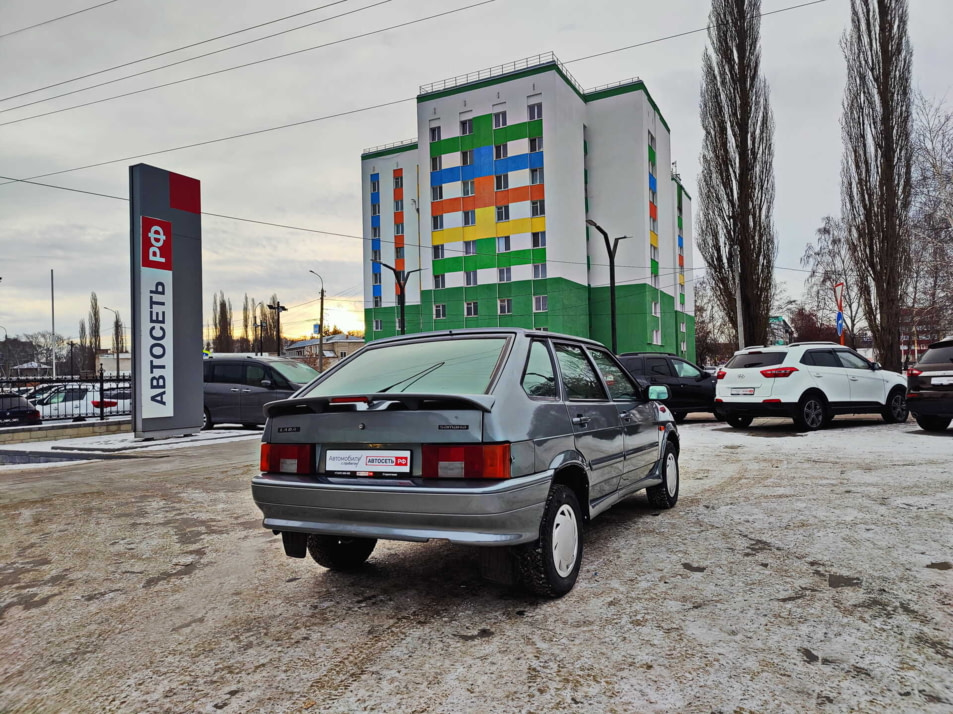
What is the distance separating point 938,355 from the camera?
1063cm

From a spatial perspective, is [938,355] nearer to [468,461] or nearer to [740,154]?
[468,461]

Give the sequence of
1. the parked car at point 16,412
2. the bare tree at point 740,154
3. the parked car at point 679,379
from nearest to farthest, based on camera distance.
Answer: the parked car at point 679,379, the parked car at point 16,412, the bare tree at point 740,154

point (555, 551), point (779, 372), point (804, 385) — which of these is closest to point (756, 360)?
point (779, 372)

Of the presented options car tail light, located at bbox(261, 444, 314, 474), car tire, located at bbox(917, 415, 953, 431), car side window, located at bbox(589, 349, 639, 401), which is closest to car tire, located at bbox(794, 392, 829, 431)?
car tire, located at bbox(917, 415, 953, 431)

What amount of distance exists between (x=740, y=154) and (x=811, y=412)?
53.3 ft

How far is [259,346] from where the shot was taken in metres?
84.3

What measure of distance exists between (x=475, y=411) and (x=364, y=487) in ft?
2.31

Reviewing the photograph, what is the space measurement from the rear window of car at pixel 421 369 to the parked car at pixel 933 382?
975 centimetres

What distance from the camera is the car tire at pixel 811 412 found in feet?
Result: 40.1

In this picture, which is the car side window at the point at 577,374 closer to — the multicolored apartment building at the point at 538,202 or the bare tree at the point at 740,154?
the bare tree at the point at 740,154

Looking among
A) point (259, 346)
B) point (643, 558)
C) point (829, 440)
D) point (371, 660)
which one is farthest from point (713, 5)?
point (259, 346)

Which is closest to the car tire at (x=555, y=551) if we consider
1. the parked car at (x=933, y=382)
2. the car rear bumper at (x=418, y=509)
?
the car rear bumper at (x=418, y=509)

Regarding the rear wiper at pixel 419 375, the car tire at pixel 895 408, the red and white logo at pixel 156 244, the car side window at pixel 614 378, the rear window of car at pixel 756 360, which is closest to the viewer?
the rear wiper at pixel 419 375

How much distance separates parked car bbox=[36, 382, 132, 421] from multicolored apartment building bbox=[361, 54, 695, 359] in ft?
82.1
